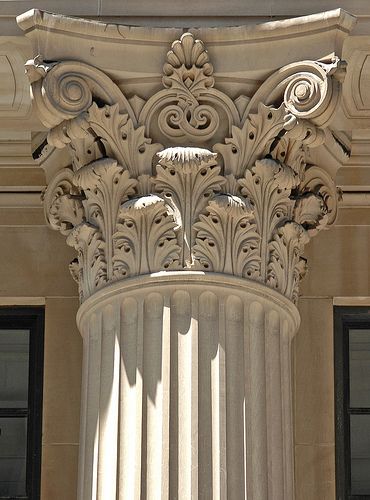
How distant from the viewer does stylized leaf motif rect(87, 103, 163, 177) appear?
75.4 feet

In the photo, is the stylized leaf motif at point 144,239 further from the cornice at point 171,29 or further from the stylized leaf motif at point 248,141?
the cornice at point 171,29

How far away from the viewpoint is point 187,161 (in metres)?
22.8

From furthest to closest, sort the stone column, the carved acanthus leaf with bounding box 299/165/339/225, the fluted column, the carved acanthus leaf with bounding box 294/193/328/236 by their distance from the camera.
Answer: the carved acanthus leaf with bounding box 299/165/339/225 → the carved acanthus leaf with bounding box 294/193/328/236 → the stone column → the fluted column

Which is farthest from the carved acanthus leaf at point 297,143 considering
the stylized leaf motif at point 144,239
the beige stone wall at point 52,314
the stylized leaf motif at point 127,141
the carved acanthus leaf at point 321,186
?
A: the beige stone wall at point 52,314

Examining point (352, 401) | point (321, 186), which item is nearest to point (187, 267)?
point (321, 186)

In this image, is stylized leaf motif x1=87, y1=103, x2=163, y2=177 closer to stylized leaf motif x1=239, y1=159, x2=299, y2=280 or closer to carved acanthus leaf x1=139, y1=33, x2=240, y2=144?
carved acanthus leaf x1=139, y1=33, x2=240, y2=144

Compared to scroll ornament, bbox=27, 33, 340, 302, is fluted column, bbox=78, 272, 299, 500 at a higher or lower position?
lower

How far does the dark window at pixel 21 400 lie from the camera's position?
24531mm

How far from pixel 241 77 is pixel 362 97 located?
1.70 meters

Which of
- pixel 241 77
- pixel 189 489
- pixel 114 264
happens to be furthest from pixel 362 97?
pixel 189 489

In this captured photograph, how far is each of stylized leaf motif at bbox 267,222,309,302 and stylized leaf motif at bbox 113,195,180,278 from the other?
959 mm

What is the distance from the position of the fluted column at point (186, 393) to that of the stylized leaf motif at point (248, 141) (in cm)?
117

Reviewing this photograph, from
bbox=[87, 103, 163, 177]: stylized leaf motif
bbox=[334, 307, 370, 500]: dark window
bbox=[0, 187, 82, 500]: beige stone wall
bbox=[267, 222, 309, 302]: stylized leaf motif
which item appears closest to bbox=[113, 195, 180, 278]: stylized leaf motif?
bbox=[87, 103, 163, 177]: stylized leaf motif

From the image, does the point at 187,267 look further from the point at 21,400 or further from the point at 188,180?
the point at 21,400
